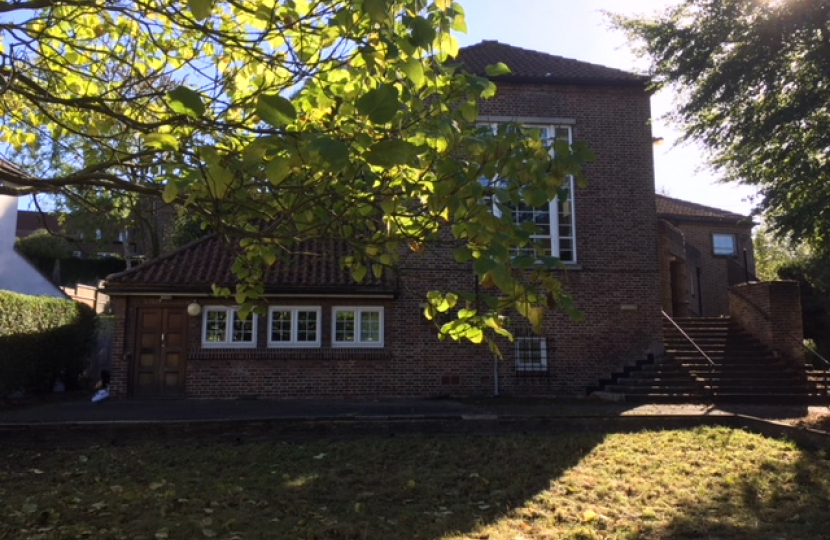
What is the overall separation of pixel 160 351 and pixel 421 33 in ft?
Answer: 43.4

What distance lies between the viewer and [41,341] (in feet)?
51.9

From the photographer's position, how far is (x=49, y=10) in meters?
5.30

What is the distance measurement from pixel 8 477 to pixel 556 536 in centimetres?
609

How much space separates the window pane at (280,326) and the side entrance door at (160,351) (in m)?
1.84

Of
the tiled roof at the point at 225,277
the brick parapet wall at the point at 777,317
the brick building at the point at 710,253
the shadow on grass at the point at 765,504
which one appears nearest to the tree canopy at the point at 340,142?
the shadow on grass at the point at 765,504

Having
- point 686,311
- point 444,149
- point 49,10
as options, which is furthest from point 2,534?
point 686,311

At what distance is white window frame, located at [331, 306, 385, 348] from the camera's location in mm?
15102

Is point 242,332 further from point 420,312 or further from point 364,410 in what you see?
point 364,410

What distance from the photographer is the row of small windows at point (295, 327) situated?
14867 millimetres

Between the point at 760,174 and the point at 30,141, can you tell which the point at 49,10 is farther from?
the point at 760,174

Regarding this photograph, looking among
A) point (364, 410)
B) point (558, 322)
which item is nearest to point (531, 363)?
point (558, 322)

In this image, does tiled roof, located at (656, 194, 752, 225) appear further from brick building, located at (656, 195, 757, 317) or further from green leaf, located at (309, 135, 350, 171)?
green leaf, located at (309, 135, 350, 171)

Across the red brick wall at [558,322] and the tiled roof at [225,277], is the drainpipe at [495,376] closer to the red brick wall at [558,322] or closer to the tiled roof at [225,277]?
the red brick wall at [558,322]

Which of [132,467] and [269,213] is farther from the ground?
[269,213]
